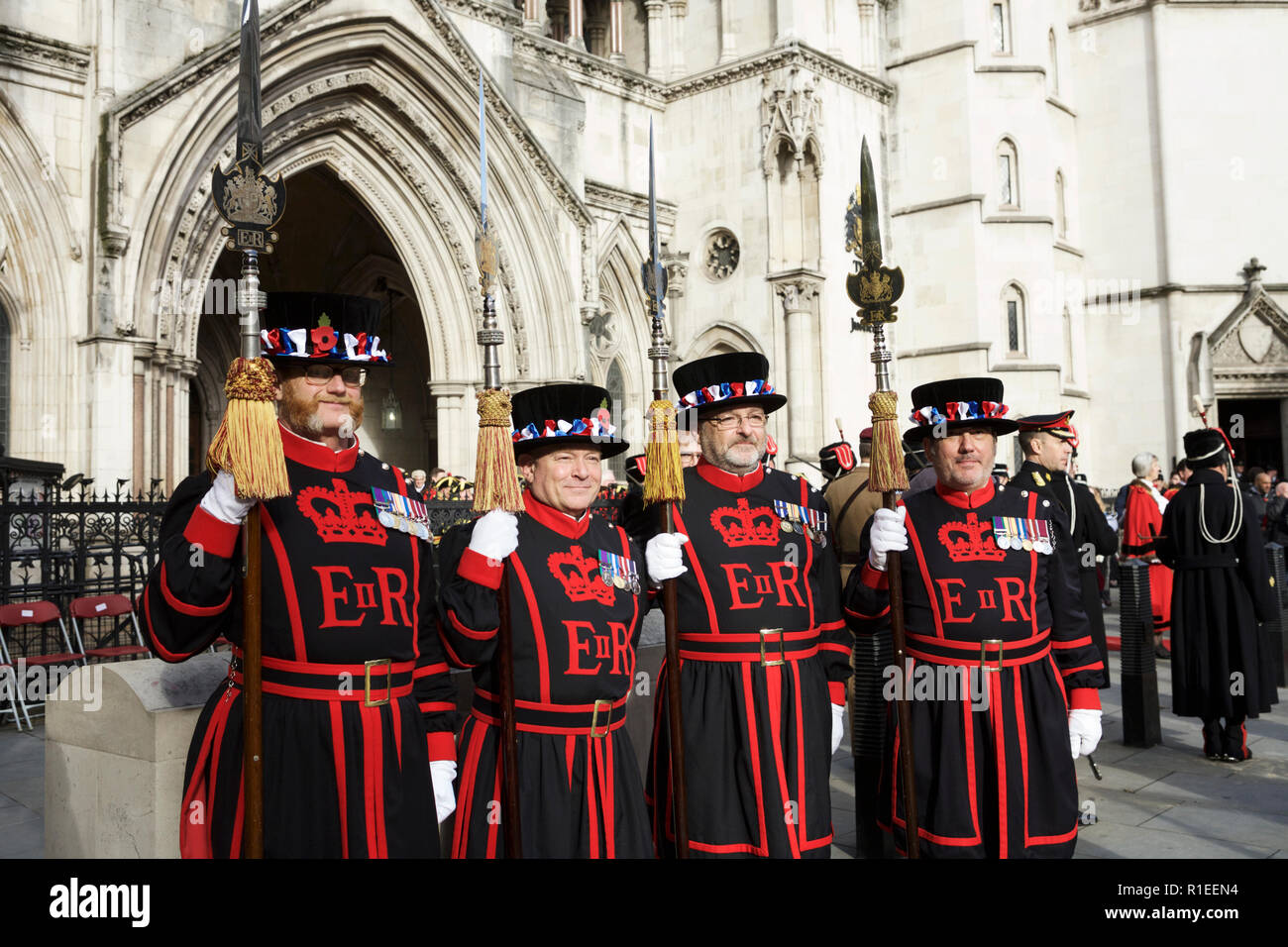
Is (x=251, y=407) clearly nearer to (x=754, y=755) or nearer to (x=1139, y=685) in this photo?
(x=754, y=755)

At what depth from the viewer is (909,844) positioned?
12.7ft

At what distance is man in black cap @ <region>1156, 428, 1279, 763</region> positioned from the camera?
688 centimetres

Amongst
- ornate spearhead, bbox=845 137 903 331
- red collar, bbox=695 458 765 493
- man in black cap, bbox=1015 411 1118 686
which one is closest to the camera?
red collar, bbox=695 458 765 493

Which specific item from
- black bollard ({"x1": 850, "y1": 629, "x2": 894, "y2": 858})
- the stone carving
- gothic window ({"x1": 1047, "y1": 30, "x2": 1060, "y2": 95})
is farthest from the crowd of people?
gothic window ({"x1": 1047, "y1": 30, "x2": 1060, "y2": 95})

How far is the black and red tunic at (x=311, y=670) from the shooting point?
2879 mm

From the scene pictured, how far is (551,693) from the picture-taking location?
3.40m

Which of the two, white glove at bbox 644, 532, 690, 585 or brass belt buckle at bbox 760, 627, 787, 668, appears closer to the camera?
white glove at bbox 644, 532, 690, 585

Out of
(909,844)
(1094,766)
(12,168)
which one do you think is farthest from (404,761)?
(12,168)

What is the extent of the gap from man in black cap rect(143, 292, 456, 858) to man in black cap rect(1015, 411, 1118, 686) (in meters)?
4.30

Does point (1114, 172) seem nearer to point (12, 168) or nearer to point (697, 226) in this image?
point (697, 226)

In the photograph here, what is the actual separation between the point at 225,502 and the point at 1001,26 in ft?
82.6

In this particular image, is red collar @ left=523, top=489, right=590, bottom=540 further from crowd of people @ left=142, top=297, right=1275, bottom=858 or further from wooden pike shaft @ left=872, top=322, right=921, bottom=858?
wooden pike shaft @ left=872, top=322, right=921, bottom=858

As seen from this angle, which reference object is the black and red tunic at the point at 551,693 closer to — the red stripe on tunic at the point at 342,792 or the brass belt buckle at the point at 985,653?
the red stripe on tunic at the point at 342,792
